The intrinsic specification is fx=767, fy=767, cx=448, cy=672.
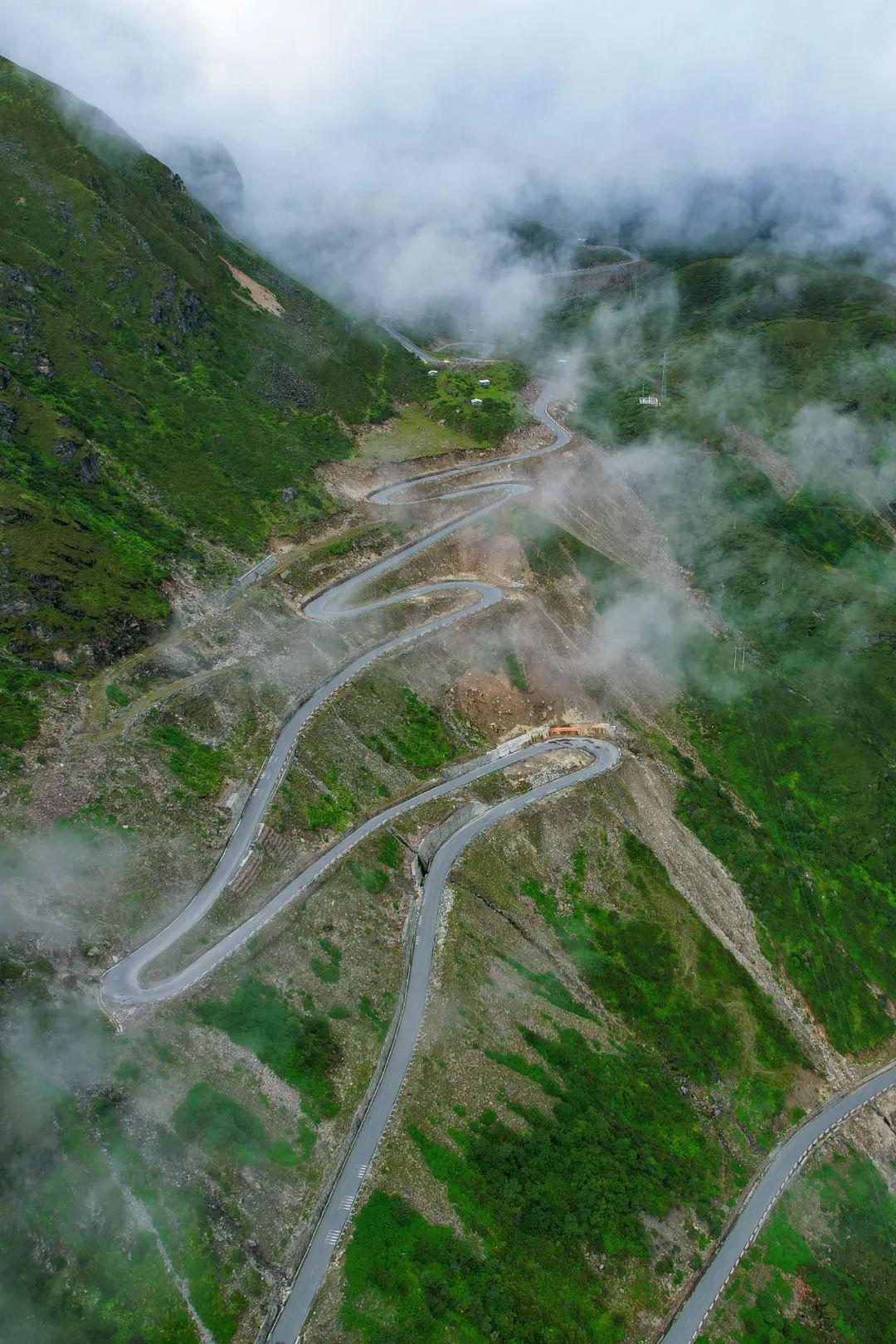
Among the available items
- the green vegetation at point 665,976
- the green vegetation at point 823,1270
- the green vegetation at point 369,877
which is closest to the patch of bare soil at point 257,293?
the green vegetation at point 369,877

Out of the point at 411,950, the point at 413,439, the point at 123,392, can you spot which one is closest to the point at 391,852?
the point at 411,950

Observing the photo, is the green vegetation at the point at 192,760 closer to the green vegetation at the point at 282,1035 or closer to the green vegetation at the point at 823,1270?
the green vegetation at the point at 282,1035

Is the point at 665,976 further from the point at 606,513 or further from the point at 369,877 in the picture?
the point at 606,513

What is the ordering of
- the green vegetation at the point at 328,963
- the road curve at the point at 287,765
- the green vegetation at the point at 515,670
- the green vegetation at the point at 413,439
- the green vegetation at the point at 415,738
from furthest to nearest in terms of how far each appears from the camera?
the green vegetation at the point at 413,439, the green vegetation at the point at 515,670, the green vegetation at the point at 415,738, the green vegetation at the point at 328,963, the road curve at the point at 287,765

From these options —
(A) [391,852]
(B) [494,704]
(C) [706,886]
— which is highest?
(B) [494,704]

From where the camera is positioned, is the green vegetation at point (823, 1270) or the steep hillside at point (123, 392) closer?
the green vegetation at point (823, 1270)

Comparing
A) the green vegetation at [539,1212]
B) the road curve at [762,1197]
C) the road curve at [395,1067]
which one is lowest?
the road curve at [762,1197]

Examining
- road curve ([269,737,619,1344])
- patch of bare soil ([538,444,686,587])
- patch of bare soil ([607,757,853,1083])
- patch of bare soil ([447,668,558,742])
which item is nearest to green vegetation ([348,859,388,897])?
road curve ([269,737,619,1344])
